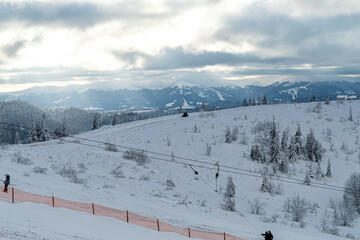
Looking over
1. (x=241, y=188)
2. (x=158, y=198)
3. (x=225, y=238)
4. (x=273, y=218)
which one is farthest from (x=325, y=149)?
(x=225, y=238)

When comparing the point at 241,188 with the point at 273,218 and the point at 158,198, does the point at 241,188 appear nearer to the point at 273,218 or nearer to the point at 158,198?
the point at 273,218

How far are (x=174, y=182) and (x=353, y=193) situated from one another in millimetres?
15702

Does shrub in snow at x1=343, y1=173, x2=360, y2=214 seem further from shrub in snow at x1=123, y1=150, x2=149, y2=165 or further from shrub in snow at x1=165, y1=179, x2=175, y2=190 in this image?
shrub in snow at x1=123, y1=150, x2=149, y2=165

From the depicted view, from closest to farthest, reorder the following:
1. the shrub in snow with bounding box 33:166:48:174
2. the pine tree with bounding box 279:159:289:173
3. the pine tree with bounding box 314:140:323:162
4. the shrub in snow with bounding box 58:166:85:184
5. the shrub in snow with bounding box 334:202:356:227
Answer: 1. the shrub in snow with bounding box 334:202:356:227
2. the shrub in snow with bounding box 58:166:85:184
3. the shrub in snow with bounding box 33:166:48:174
4. the pine tree with bounding box 279:159:289:173
5. the pine tree with bounding box 314:140:323:162

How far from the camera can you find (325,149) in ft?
121

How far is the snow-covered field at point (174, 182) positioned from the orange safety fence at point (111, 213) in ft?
2.66

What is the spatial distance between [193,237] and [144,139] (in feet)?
92.4

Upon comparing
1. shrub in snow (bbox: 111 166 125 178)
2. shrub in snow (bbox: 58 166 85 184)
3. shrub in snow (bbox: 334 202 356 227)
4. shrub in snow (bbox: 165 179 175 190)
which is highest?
shrub in snow (bbox: 58 166 85 184)

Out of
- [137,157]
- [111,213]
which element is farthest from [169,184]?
[111,213]

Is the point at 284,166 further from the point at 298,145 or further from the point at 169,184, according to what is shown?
the point at 169,184

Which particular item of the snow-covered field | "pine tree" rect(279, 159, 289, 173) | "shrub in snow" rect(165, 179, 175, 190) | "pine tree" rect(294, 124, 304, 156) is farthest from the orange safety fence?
"pine tree" rect(294, 124, 304, 156)

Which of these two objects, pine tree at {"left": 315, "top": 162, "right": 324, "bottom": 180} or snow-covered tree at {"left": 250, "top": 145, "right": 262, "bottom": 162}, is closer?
pine tree at {"left": 315, "top": 162, "right": 324, "bottom": 180}

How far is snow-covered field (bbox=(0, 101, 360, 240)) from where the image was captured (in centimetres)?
1329

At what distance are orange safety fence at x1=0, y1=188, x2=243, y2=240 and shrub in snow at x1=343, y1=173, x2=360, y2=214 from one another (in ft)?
49.8
